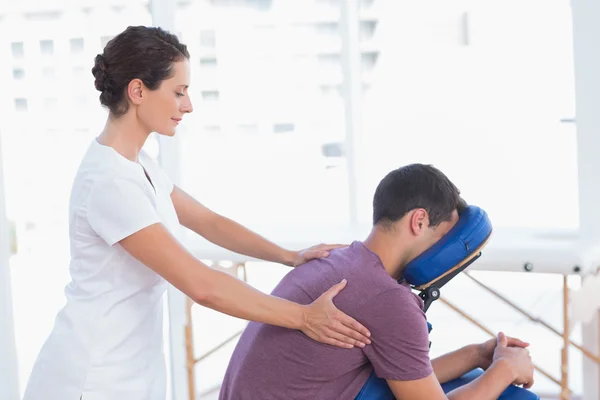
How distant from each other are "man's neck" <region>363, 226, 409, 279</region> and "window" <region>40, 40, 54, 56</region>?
220 centimetres

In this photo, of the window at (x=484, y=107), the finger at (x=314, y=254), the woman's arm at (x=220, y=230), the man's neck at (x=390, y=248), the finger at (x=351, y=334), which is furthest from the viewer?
the window at (x=484, y=107)

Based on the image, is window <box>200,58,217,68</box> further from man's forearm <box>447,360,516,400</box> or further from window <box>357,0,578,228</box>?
man's forearm <box>447,360,516,400</box>

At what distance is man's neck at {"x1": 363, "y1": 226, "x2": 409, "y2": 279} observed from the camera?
175cm

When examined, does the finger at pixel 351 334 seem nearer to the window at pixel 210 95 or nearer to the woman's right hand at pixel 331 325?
the woman's right hand at pixel 331 325

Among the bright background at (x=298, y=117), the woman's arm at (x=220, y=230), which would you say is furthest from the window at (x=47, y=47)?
the woman's arm at (x=220, y=230)

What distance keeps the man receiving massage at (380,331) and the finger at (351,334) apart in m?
0.02

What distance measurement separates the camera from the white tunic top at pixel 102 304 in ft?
5.88

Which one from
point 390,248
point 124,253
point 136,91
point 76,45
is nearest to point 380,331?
point 390,248

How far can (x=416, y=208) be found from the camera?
1.74m

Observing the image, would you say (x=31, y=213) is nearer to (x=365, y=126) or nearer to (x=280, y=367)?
(x=365, y=126)

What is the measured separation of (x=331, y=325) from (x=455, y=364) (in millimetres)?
439

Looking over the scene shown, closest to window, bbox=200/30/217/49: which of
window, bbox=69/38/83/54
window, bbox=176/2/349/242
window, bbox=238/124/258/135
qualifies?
window, bbox=176/2/349/242

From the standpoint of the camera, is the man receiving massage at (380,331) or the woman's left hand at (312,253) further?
the woman's left hand at (312,253)

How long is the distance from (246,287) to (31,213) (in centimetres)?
213
